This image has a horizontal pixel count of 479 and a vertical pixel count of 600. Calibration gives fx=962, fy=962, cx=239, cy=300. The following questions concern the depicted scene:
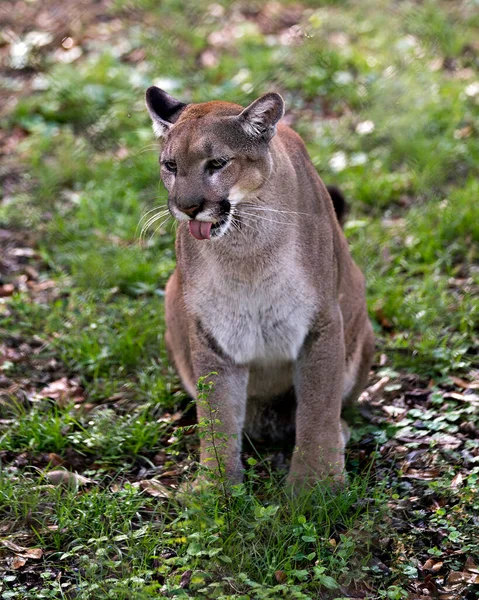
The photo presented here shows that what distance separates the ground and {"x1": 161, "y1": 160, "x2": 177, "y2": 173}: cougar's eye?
0.32 m

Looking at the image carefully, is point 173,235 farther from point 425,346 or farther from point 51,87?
point 51,87

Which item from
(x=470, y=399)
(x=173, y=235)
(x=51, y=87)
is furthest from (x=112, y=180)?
(x=470, y=399)

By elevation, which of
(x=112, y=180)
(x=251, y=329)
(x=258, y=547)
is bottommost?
(x=112, y=180)

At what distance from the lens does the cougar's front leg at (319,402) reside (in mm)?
4000

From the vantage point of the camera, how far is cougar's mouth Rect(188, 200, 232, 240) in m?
3.63

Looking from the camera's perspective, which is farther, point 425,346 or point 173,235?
point 173,235

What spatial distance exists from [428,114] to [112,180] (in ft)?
7.64

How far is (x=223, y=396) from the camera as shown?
4.01 meters

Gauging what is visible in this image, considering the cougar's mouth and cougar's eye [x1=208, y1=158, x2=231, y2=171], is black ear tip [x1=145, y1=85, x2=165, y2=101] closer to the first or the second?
cougar's eye [x1=208, y1=158, x2=231, y2=171]

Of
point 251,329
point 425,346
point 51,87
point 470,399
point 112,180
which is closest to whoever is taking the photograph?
point 251,329

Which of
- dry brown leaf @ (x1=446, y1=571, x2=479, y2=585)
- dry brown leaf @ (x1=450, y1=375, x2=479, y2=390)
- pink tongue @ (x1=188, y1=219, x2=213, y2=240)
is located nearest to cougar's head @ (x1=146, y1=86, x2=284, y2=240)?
pink tongue @ (x1=188, y1=219, x2=213, y2=240)

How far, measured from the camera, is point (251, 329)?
154 inches

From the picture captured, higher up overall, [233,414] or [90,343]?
[233,414]

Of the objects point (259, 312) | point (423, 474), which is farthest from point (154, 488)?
point (423, 474)
